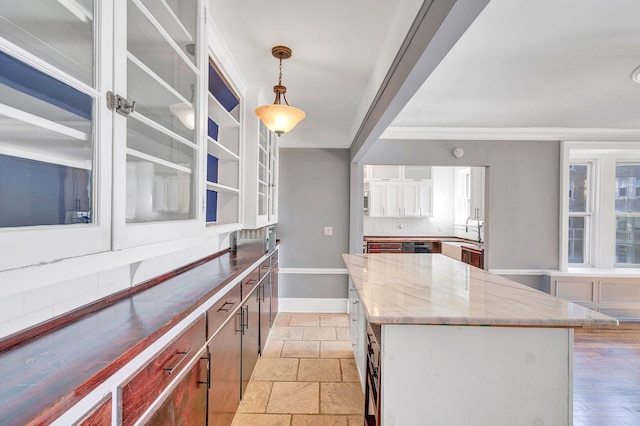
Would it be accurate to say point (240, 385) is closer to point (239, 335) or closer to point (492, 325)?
point (239, 335)

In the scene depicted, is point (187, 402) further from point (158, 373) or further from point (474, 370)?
point (474, 370)

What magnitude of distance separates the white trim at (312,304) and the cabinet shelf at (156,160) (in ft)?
10.4

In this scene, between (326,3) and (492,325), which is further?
(326,3)

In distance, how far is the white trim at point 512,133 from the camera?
3.66m

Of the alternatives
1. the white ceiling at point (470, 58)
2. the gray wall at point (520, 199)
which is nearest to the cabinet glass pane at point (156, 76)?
the white ceiling at point (470, 58)

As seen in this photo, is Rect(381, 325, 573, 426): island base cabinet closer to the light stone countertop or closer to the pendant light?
the light stone countertop

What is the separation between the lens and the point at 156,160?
107 centimetres

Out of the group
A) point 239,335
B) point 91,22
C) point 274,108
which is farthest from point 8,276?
point 274,108

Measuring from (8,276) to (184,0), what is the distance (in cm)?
125

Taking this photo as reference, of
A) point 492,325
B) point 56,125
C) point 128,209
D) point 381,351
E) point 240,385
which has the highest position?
point 56,125

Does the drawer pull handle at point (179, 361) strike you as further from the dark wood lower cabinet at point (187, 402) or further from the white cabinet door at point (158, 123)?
the white cabinet door at point (158, 123)

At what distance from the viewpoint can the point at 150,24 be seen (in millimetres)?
1039

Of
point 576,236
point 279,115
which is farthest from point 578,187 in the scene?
point 279,115

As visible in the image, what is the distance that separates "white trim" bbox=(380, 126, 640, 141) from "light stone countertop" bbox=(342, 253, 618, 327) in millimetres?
2141
